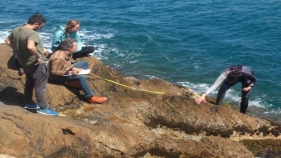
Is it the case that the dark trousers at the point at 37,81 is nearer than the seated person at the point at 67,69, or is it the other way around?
the dark trousers at the point at 37,81

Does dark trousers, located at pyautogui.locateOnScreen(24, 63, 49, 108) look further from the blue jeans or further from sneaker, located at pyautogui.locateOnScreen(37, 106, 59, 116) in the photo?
the blue jeans

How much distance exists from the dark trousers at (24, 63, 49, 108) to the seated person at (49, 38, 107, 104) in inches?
34.2

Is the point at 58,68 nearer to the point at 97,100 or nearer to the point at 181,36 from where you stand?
the point at 97,100

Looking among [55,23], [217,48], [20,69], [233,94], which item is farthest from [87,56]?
[55,23]

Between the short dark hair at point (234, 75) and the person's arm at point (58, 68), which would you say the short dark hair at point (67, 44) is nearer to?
the person's arm at point (58, 68)

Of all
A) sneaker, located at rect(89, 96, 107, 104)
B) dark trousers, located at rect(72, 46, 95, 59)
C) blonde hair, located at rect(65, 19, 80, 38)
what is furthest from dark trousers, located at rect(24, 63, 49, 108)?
dark trousers, located at rect(72, 46, 95, 59)

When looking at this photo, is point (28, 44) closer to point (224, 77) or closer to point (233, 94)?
point (224, 77)

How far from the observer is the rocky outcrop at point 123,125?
31.6ft

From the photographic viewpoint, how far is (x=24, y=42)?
9727 mm

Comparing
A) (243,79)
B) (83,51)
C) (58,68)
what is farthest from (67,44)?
(243,79)

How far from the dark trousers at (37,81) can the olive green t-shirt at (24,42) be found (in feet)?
0.63

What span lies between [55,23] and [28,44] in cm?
2425

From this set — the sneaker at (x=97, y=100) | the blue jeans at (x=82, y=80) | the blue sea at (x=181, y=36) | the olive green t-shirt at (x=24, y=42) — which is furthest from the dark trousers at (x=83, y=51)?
the blue sea at (x=181, y=36)

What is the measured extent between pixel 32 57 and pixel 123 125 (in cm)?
288
